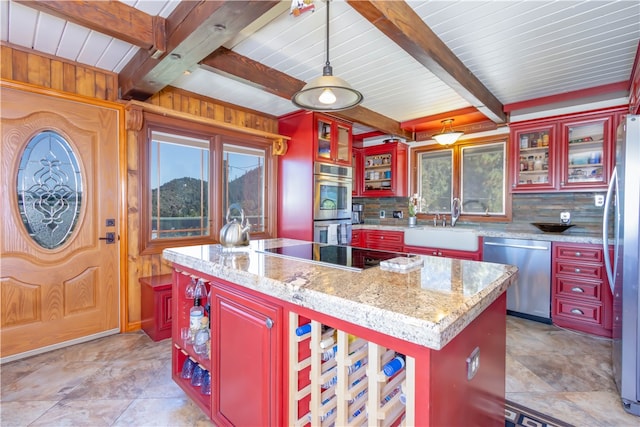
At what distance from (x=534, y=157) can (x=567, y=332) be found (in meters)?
1.94

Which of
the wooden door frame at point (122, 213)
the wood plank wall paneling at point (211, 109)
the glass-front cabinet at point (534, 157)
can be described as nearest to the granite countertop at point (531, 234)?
the glass-front cabinet at point (534, 157)

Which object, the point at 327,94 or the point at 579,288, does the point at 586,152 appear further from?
the point at 327,94

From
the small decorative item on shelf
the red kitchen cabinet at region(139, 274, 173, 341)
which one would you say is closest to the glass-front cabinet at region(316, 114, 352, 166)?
the small decorative item on shelf

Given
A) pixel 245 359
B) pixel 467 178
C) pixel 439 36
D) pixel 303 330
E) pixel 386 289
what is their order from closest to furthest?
pixel 386 289, pixel 303 330, pixel 245 359, pixel 439 36, pixel 467 178

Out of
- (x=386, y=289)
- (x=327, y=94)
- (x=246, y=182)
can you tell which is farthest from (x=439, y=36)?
(x=246, y=182)

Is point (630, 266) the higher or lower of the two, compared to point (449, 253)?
higher

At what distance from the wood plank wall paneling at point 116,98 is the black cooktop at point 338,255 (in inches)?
70.8

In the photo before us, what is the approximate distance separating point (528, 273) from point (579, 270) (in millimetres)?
424

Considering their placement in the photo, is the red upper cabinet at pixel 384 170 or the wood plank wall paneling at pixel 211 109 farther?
the red upper cabinet at pixel 384 170

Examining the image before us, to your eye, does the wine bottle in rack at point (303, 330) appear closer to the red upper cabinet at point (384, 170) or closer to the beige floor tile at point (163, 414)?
the beige floor tile at point (163, 414)

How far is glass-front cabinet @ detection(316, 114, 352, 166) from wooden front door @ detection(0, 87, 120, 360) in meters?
2.12

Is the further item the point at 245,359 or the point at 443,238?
the point at 443,238

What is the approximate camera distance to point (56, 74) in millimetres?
2516

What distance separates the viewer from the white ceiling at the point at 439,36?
190 centimetres
